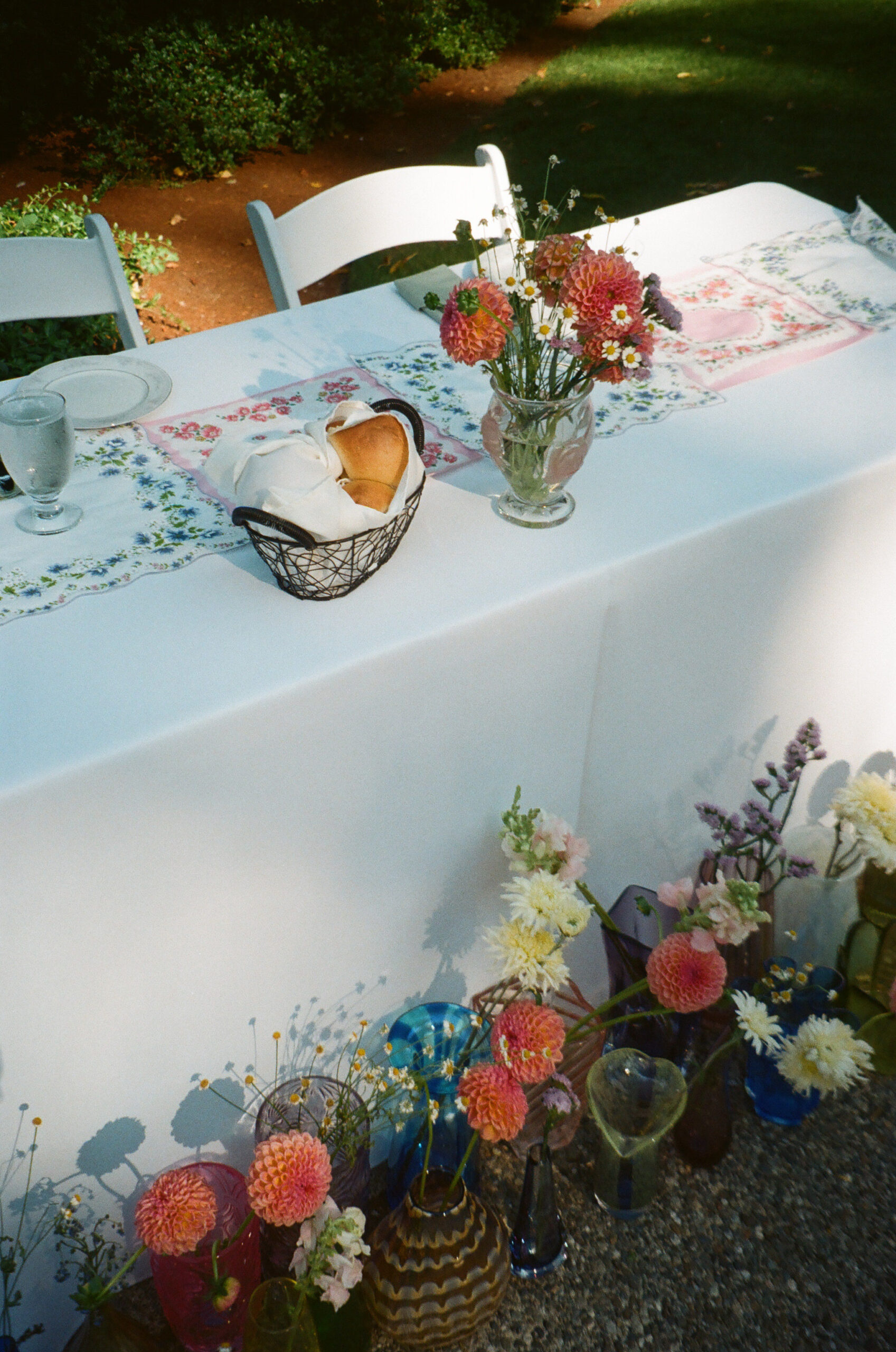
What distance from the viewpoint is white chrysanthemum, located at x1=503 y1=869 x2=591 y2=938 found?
115cm

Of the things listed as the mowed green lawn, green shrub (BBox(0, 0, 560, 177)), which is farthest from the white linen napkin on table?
green shrub (BBox(0, 0, 560, 177))

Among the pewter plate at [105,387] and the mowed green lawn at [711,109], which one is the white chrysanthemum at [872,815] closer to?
the pewter plate at [105,387]

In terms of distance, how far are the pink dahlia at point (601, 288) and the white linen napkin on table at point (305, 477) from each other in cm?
23

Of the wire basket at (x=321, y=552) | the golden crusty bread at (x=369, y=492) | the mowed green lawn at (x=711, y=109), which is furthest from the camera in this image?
the mowed green lawn at (x=711, y=109)

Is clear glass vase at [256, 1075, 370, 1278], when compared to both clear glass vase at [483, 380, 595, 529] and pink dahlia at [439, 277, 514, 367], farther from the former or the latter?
pink dahlia at [439, 277, 514, 367]

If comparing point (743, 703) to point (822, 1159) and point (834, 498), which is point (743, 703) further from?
point (822, 1159)

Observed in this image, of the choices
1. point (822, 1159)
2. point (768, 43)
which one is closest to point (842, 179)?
point (768, 43)

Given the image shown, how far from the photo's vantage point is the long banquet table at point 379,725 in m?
1.02

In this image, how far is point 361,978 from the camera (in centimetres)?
130

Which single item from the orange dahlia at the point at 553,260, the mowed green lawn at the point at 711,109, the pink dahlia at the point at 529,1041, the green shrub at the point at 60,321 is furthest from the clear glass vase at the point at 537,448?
the mowed green lawn at the point at 711,109

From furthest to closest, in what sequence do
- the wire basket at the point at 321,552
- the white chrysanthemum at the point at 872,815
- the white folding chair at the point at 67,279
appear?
the white folding chair at the point at 67,279
the white chrysanthemum at the point at 872,815
the wire basket at the point at 321,552

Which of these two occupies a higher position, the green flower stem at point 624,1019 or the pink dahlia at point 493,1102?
the pink dahlia at point 493,1102

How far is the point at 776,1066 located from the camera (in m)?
1.46

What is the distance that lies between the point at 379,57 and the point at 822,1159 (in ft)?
17.4
